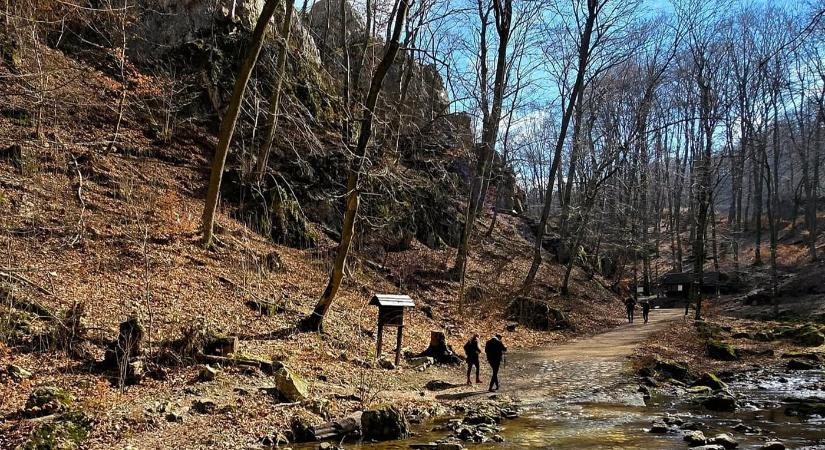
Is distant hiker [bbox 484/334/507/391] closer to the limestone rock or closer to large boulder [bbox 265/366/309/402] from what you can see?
large boulder [bbox 265/366/309/402]

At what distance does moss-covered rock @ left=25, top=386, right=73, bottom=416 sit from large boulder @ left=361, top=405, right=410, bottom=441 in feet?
13.9

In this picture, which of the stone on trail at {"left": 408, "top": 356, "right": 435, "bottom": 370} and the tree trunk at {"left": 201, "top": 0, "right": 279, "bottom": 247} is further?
the tree trunk at {"left": 201, "top": 0, "right": 279, "bottom": 247}

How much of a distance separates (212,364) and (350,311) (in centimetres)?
729

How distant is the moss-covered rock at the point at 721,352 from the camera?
58.2 feet

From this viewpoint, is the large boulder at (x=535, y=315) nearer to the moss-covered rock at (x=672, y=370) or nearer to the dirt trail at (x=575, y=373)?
the dirt trail at (x=575, y=373)

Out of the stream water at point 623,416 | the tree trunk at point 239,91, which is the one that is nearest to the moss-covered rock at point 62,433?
the stream water at point 623,416

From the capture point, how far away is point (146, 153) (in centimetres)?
1989

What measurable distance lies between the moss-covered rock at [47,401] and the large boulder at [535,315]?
58.1 ft

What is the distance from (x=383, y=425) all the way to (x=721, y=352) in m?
14.1

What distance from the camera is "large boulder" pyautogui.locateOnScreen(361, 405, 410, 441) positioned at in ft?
28.4

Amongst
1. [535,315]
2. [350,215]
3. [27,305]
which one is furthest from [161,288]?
[535,315]

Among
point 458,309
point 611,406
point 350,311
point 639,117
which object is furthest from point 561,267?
point 611,406

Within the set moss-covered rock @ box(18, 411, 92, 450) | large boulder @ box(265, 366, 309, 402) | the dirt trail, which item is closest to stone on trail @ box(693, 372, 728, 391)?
the dirt trail

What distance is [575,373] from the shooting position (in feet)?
47.9
